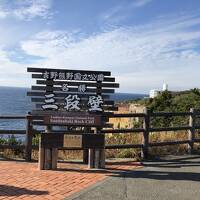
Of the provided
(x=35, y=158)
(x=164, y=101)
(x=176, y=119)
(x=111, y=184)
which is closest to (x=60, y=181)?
(x=111, y=184)

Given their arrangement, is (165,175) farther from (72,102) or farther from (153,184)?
(72,102)

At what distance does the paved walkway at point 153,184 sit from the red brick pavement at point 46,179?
0.38 m

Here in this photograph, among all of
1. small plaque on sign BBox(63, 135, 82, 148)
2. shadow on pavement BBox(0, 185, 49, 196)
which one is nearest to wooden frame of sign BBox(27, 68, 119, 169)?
small plaque on sign BBox(63, 135, 82, 148)

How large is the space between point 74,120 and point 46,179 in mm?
1920

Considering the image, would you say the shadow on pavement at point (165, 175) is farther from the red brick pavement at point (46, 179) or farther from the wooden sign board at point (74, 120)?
the wooden sign board at point (74, 120)

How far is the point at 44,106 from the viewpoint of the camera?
10.9 meters

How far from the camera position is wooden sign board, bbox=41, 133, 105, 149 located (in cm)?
1055

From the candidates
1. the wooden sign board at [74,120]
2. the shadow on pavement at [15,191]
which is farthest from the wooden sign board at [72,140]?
the shadow on pavement at [15,191]

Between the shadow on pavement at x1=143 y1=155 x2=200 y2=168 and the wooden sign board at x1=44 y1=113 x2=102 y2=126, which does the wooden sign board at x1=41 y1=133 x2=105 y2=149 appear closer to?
the wooden sign board at x1=44 y1=113 x2=102 y2=126

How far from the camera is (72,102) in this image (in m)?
10.9

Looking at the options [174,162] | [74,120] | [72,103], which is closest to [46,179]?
[74,120]

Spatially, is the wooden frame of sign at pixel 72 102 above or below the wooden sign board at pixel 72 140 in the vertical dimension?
above

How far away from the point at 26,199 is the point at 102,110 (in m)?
3.96

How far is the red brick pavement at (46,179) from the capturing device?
8062 millimetres
